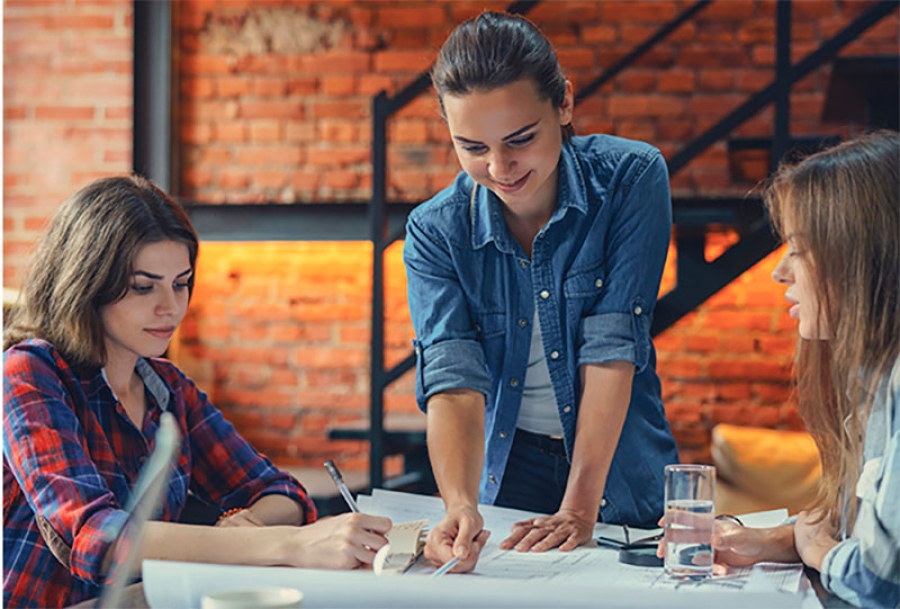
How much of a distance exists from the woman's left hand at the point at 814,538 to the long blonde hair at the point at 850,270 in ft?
0.03

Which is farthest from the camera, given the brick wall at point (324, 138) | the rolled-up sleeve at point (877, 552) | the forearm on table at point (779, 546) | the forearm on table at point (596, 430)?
the brick wall at point (324, 138)

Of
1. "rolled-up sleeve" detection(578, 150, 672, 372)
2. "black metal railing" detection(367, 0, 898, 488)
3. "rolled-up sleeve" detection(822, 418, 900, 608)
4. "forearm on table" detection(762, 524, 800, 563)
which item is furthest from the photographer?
"black metal railing" detection(367, 0, 898, 488)

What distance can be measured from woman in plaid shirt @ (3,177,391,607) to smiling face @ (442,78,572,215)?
47 cm

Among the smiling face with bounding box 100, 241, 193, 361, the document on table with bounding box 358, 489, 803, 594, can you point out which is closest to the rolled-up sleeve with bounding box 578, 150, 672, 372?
the document on table with bounding box 358, 489, 803, 594

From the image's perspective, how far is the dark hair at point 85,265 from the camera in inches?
56.2

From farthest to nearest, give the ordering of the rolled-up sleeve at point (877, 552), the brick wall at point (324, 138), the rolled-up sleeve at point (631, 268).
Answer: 1. the brick wall at point (324, 138)
2. the rolled-up sleeve at point (631, 268)
3. the rolled-up sleeve at point (877, 552)

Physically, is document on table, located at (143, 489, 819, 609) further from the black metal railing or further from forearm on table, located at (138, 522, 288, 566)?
the black metal railing

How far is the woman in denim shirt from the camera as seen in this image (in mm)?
1394

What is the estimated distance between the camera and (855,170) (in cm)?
116

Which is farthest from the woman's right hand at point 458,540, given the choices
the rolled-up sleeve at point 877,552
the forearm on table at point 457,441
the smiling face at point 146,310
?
the smiling face at point 146,310

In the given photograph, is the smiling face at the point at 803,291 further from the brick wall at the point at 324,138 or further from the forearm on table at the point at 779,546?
the brick wall at the point at 324,138

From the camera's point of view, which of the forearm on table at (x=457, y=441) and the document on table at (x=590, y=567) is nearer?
the document on table at (x=590, y=567)

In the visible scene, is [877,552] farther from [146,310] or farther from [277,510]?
[146,310]

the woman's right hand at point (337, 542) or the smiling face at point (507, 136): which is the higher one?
the smiling face at point (507, 136)
